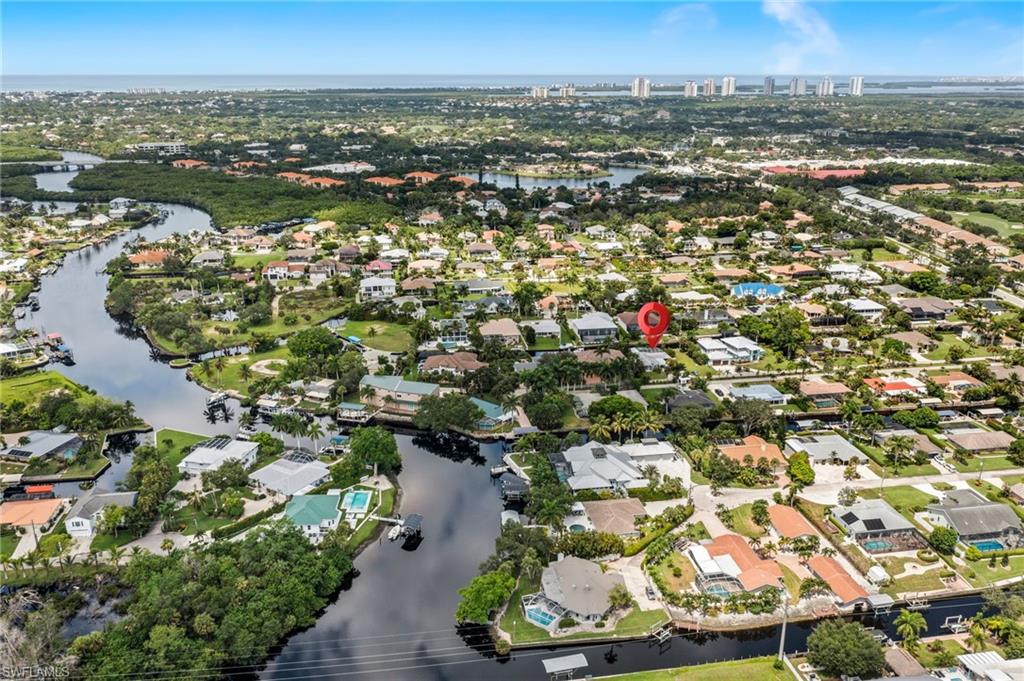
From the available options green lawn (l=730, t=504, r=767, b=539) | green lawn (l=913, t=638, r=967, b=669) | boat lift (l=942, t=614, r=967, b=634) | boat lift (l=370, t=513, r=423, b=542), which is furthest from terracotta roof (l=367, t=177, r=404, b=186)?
green lawn (l=913, t=638, r=967, b=669)

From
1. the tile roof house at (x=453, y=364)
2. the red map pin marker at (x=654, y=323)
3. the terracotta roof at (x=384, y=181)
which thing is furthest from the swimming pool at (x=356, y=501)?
the terracotta roof at (x=384, y=181)

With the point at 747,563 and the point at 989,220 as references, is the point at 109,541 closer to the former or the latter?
the point at 747,563

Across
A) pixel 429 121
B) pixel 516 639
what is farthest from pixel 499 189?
pixel 429 121

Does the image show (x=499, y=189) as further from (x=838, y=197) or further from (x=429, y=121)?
(x=429, y=121)

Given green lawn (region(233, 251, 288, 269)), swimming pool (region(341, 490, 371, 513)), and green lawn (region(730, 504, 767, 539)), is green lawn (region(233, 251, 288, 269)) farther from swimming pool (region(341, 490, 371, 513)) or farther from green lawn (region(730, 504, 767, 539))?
green lawn (region(730, 504, 767, 539))

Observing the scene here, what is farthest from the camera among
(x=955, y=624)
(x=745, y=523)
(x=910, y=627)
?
(x=745, y=523)

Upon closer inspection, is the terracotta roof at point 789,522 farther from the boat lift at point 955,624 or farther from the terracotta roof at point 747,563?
the boat lift at point 955,624

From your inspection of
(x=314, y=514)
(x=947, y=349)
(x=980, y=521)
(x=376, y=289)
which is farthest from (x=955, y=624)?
(x=376, y=289)

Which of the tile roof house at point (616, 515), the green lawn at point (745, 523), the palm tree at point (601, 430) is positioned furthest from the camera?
the palm tree at point (601, 430)

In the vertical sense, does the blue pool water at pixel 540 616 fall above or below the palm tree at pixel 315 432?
below
